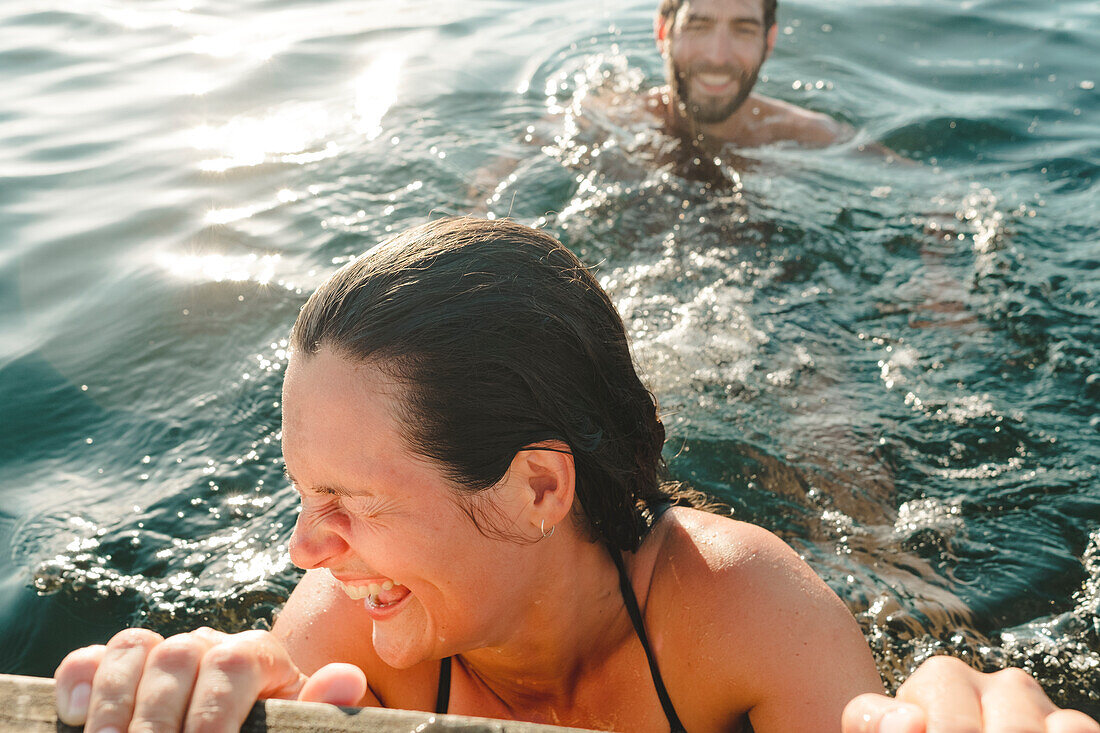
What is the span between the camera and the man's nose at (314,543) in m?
1.76

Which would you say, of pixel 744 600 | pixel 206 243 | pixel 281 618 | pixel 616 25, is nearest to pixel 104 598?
pixel 281 618

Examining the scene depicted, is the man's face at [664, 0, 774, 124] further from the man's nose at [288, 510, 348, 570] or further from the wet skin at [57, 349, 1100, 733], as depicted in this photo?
the man's nose at [288, 510, 348, 570]

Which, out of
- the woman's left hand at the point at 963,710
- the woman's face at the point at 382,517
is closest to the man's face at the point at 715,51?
the woman's face at the point at 382,517

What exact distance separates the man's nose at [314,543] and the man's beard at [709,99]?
4718 mm

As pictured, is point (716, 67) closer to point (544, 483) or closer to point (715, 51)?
point (715, 51)

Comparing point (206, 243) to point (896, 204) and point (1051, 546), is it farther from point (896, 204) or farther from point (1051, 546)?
point (1051, 546)

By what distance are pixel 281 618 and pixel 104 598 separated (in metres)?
1.03

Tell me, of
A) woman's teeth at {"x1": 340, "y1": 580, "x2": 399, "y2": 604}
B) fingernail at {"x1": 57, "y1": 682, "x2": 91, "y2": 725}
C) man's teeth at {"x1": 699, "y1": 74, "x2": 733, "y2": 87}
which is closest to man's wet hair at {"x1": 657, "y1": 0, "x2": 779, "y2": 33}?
man's teeth at {"x1": 699, "y1": 74, "x2": 733, "y2": 87}

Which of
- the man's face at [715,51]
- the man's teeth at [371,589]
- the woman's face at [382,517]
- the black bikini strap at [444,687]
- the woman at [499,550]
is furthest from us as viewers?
the man's face at [715,51]

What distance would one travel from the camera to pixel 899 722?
1230 mm

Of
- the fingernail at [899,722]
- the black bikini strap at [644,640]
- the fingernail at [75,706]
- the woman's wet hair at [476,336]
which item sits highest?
the woman's wet hair at [476,336]

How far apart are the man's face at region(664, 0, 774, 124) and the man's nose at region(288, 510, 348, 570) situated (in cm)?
471

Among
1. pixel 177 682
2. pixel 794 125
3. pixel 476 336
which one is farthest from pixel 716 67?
pixel 177 682

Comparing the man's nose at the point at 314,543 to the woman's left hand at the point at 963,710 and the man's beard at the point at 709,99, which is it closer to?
the woman's left hand at the point at 963,710
